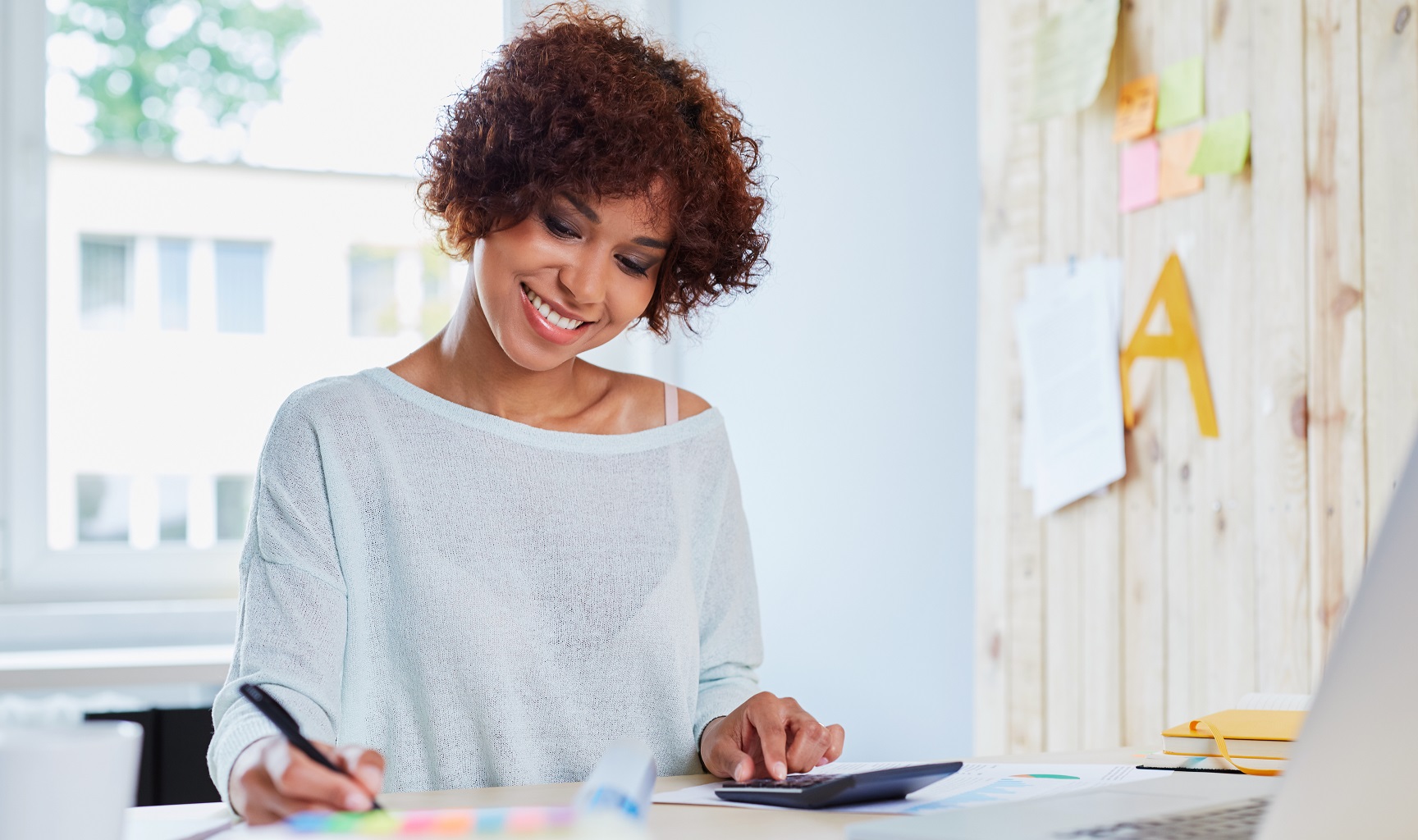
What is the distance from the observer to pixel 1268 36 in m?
1.37

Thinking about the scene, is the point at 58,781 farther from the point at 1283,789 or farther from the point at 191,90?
the point at 191,90

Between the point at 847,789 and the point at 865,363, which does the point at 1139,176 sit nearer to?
the point at 865,363

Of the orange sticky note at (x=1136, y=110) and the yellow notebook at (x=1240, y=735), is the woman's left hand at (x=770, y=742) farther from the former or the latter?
the orange sticky note at (x=1136, y=110)

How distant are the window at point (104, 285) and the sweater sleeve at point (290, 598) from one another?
5.30 feet

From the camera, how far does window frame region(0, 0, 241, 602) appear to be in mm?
2377

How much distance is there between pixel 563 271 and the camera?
1.09 metres

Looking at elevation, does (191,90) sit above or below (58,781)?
above

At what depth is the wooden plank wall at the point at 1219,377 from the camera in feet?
4.08

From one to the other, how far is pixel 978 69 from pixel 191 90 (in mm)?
1597

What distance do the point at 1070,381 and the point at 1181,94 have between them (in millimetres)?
395

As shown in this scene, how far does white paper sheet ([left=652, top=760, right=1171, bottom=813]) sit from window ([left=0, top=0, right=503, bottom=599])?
176cm

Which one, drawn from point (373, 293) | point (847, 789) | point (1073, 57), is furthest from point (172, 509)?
point (847, 789)

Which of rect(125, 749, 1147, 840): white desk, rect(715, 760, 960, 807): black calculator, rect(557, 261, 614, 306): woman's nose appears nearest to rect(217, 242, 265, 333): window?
rect(557, 261, 614, 306): woman's nose

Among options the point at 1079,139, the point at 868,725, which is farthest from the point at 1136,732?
the point at 1079,139
